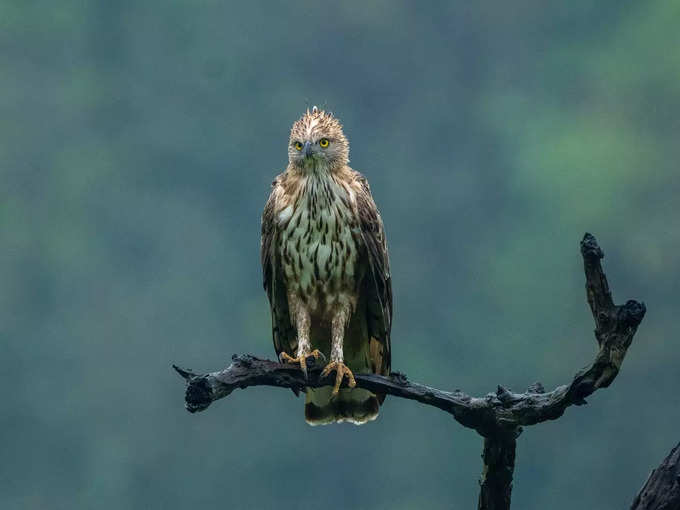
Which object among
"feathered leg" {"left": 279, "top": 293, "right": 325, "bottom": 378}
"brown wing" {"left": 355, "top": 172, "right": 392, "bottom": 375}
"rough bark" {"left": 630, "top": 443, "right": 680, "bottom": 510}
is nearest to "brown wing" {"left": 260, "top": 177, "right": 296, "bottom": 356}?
"feathered leg" {"left": 279, "top": 293, "right": 325, "bottom": 378}

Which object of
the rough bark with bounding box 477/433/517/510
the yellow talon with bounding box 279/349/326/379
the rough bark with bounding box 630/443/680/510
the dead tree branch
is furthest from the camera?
the yellow talon with bounding box 279/349/326/379

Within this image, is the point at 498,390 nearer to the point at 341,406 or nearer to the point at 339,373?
the point at 339,373

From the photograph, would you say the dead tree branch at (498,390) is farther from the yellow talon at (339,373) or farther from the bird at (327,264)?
the bird at (327,264)

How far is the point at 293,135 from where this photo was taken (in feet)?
18.7

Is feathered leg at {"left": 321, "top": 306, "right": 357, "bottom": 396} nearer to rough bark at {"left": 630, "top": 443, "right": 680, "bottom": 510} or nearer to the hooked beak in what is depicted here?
the hooked beak

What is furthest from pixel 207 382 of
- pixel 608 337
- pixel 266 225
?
pixel 608 337

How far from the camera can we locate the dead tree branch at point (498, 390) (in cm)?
426

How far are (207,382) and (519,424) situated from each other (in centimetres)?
144

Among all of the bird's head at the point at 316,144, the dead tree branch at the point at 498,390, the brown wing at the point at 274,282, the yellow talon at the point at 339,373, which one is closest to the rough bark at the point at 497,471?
the dead tree branch at the point at 498,390

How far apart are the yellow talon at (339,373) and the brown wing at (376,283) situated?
41cm

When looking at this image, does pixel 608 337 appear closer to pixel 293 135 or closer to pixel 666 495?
pixel 666 495

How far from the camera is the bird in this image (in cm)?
557

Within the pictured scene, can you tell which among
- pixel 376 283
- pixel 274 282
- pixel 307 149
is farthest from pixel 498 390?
pixel 307 149

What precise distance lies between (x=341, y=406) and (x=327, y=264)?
81 cm
